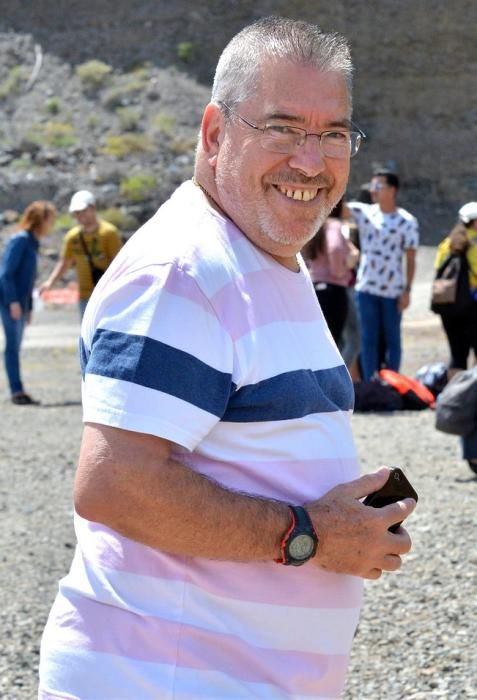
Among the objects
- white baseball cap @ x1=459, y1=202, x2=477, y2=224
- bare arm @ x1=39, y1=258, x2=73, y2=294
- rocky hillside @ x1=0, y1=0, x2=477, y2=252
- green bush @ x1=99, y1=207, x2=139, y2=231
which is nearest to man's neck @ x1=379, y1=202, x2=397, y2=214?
white baseball cap @ x1=459, y1=202, x2=477, y2=224

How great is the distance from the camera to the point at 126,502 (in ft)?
7.72

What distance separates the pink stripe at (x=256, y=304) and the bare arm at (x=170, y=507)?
27 centimetres

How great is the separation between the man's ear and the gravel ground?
8.63 feet

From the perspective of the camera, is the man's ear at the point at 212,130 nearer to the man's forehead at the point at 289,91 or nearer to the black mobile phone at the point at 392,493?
the man's forehead at the point at 289,91

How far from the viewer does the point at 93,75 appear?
45625 mm

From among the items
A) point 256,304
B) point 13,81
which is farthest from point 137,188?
point 256,304

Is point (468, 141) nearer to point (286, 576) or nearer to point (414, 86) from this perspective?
point (414, 86)

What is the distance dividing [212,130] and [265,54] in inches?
8.0

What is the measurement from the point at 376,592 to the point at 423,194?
37875 mm

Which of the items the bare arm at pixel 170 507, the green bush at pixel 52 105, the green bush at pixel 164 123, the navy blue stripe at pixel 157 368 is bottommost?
the green bush at pixel 52 105

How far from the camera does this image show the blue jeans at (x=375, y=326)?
11.9 meters

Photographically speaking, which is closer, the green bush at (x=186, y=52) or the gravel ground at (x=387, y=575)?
the gravel ground at (x=387, y=575)

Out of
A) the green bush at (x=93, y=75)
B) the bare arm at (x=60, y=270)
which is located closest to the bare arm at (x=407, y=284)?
the bare arm at (x=60, y=270)

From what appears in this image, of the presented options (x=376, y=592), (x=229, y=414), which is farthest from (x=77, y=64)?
(x=229, y=414)
